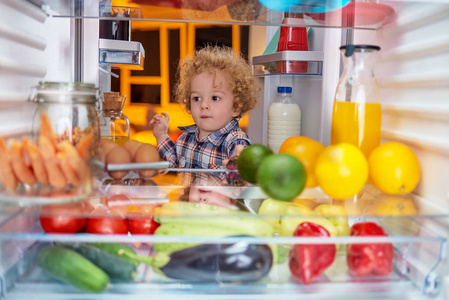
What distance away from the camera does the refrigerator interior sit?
31.1 inches

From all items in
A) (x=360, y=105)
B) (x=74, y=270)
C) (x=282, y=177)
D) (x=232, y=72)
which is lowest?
(x=74, y=270)

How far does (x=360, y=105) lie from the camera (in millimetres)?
961

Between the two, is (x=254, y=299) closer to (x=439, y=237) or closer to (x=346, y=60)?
(x=439, y=237)

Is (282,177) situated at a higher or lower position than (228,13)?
lower

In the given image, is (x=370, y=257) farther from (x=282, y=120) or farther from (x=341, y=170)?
(x=282, y=120)

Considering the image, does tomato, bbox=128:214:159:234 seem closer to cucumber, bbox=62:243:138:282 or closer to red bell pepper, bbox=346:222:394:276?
cucumber, bbox=62:243:138:282

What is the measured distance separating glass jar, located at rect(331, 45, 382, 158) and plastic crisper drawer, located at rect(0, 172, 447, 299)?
0.15 metres

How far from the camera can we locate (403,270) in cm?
88

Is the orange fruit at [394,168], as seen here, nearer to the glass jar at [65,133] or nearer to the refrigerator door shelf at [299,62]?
the glass jar at [65,133]

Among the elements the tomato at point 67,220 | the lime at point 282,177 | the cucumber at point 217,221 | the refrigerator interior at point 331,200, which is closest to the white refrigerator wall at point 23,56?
the refrigerator interior at point 331,200

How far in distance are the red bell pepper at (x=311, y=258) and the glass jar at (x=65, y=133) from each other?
1.24 feet

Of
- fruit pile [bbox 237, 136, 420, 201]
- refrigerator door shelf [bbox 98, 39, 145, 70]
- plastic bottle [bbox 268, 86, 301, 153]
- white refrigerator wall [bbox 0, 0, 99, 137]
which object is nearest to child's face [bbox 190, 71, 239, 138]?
plastic bottle [bbox 268, 86, 301, 153]

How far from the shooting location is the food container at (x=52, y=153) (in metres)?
0.77

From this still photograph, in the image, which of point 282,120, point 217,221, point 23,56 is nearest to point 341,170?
point 217,221
